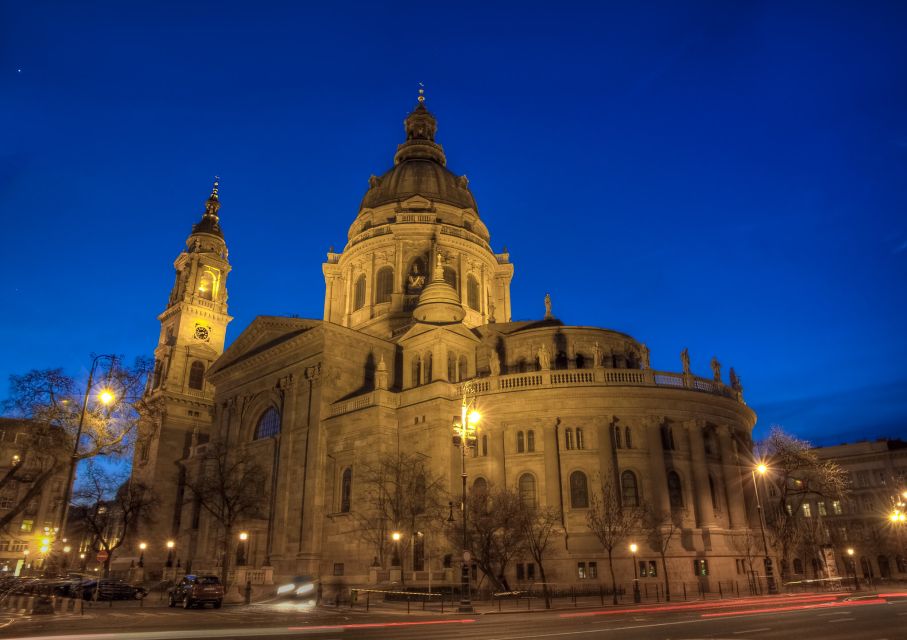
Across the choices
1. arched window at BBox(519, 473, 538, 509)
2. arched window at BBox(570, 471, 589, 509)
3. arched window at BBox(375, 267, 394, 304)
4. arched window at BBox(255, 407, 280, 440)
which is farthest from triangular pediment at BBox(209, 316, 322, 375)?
arched window at BBox(570, 471, 589, 509)

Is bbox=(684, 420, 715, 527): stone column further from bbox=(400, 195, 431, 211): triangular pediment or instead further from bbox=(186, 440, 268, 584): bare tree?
bbox=(400, 195, 431, 211): triangular pediment

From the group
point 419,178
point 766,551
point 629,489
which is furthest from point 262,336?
point 766,551

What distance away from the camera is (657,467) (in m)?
40.5

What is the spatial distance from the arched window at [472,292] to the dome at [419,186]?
915 centimetres

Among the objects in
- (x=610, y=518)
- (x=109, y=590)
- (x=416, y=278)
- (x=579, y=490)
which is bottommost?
(x=109, y=590)

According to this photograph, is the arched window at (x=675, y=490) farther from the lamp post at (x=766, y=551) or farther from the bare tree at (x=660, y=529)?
the lamp post at (x=766, y=551)

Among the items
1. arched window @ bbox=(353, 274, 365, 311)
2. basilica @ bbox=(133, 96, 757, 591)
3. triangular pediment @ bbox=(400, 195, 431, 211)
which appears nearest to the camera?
basilica @ bbox=(133, 96, 757, 591)

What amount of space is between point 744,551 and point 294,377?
1317 inches

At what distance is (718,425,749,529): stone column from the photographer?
42.9 m

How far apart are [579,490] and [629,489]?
3.05m

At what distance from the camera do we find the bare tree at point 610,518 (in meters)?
35.8

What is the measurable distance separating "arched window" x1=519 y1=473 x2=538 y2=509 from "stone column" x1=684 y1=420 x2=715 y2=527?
32.8ft

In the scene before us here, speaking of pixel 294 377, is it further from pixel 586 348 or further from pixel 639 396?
pixel 639 396

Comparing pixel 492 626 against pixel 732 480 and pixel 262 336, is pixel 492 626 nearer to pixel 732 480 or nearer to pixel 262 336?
pixel 732 480
